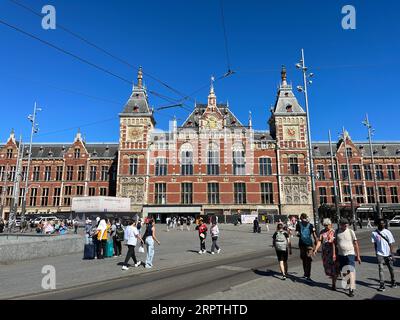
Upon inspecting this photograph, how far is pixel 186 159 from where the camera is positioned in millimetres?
→ 50969

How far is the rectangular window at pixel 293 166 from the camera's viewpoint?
49.8 m

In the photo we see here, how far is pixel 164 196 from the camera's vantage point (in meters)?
49.7

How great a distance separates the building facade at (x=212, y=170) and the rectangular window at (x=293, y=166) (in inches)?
6.2

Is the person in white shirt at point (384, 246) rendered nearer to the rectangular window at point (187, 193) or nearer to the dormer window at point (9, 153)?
the rectangular window at point (187, 193)

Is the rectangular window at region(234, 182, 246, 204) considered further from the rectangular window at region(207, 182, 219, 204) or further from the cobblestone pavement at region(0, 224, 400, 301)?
the cobblestone pavement at region(0, 224, 400, 301)

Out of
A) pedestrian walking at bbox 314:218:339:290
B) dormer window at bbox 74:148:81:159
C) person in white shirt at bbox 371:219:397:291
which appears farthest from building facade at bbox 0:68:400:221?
pedestrian walking at bbox 314:218:339:290

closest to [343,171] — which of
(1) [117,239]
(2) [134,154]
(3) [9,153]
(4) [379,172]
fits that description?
(4) [379,172]

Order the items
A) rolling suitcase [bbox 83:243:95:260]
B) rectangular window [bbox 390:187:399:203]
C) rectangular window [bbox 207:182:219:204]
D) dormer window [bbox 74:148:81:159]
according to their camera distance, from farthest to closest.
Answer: dormer window [bbox 74:148:81:159] < rectangular window [bbox 390:187:399:203] < rectangular window [bbox 207:182:219:204] < rolling suitcase [bbox 83:243:95:260]

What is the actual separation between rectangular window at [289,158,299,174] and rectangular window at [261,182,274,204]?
4278 mm

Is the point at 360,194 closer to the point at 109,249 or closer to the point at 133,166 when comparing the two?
the point at 133,166

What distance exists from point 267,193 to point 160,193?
1736 centimetres

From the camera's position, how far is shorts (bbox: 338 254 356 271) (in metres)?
7.21
